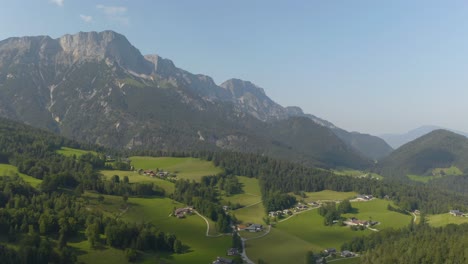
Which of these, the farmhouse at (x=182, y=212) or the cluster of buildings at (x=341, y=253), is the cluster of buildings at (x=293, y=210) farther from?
the cluster of buildings at (x=341, y=253)

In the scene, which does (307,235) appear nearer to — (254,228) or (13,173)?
(254,228)

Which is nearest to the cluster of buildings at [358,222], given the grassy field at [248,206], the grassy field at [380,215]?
the grassy field at [380,215]

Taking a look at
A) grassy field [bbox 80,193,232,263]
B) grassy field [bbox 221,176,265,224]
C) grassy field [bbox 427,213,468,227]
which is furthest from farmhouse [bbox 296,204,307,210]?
grassy field [bbox 80,193,232,263]

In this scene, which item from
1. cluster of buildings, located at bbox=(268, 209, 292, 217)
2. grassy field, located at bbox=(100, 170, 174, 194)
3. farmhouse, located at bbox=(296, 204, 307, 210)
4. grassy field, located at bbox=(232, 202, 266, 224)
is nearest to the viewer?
grassy field, located at bbox=(232, 202, 266, 224)

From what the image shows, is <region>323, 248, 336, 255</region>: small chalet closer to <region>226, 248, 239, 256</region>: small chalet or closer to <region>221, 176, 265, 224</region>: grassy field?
<region>226, 248, 239, 256</region>: small chalet

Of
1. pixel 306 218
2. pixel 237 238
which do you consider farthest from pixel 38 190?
pixel 306 218

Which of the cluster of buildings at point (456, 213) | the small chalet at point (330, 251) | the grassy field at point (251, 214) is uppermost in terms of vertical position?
the cluster of buildings at point (456, 213)
